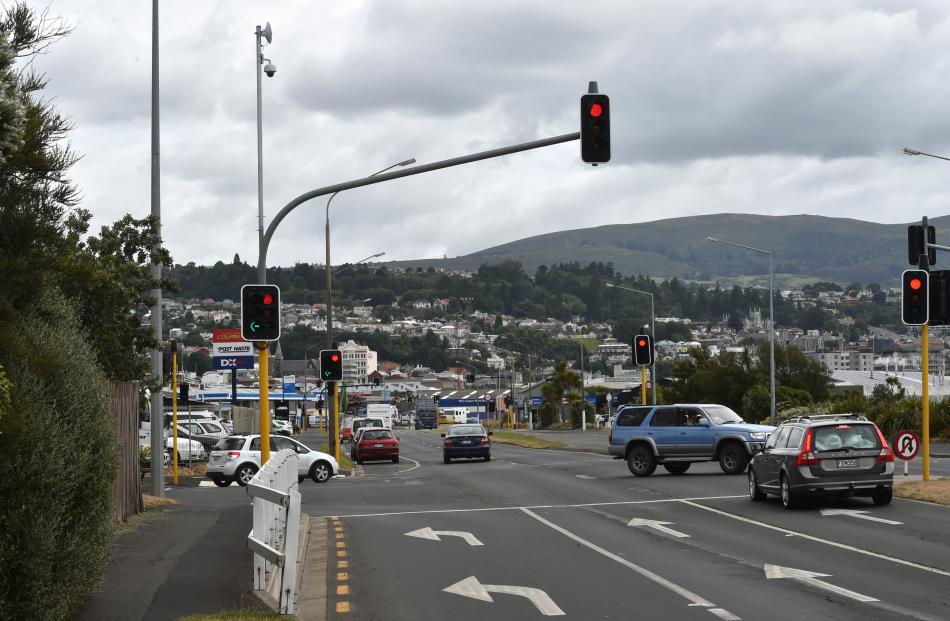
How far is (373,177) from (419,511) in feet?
23.4

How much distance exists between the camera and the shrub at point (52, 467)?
31.7 ft

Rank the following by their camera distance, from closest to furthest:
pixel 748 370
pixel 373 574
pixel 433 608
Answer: pixel 433 608, pixel 373 574, pixel 748 370

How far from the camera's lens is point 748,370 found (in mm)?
75938

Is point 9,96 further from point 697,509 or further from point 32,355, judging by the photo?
point 697,509

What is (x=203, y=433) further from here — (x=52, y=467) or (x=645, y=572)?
(x=52, y=467)

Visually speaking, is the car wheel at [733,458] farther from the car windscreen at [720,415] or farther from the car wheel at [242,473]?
the car wheel at [242,473]

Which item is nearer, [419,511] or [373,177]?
[373,177]

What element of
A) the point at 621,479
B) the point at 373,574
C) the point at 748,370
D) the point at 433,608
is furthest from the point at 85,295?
the point at 748,370

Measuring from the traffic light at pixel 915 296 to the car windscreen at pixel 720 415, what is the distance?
317 inches

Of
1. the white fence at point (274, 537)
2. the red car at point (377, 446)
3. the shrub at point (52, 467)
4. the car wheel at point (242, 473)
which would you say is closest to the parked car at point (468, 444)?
the red car at point (377, 446)

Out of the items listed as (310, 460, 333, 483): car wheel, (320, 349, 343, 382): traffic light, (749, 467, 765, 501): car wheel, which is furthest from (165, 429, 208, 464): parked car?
(749, 467, 765, 501): car wheel

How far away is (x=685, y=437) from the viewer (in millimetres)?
33469

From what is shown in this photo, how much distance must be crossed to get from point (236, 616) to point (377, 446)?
38031 millimetres

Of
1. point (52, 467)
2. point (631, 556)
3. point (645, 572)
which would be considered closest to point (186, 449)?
point (631, 556)
